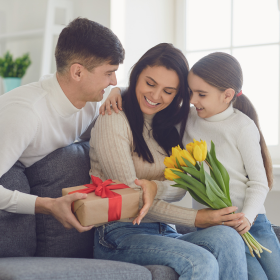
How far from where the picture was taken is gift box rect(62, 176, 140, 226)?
1005 mm

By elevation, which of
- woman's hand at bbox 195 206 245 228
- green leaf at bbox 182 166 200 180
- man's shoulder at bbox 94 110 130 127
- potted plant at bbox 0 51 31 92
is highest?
potted plant at bbox 0 51 31 92

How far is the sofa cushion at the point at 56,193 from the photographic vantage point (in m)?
1.36

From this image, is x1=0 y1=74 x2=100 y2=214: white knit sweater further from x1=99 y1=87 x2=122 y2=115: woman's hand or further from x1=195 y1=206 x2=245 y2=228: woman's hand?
x1=195 y1=206 x2=245 y2=228: woman's hand

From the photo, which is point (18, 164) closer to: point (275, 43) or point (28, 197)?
point (28, 197)

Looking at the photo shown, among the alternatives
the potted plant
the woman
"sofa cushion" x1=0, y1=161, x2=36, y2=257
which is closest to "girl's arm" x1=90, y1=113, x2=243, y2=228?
the woman

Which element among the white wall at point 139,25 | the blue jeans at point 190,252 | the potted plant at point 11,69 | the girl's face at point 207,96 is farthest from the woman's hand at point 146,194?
the potted plant at point 11,69

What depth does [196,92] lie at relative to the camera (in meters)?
1.46

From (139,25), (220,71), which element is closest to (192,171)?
(220,71)

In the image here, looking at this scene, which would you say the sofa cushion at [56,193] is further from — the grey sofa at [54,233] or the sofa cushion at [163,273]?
the sofa cushion at [163,273]

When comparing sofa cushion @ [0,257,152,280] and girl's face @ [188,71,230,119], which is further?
girl's face @ [188,71,230,119]

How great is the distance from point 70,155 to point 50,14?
1.41 meters

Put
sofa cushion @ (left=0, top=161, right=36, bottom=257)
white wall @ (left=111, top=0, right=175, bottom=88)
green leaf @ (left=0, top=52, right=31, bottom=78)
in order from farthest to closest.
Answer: green leaf @ (left=0, top=52, right=31, bottom=78) < white wall @ (left=111, top=0, right=175, bottom=88) < sofa cushion @ (left=0, top=161, right=36, bottom=257)

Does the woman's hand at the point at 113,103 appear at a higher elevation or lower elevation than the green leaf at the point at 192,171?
higher

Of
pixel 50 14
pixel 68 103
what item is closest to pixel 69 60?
pixel 68 103
